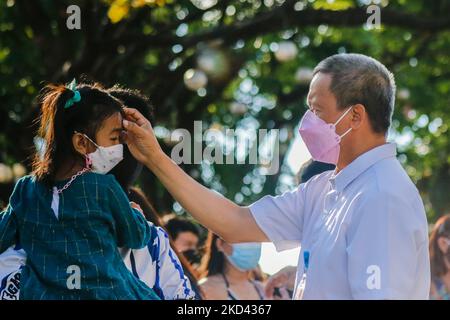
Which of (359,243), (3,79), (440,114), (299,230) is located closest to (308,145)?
(299,230)

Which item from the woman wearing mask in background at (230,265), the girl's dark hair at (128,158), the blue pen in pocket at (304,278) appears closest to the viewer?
the blue pen in pocket at (304,278)

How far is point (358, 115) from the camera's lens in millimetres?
4762

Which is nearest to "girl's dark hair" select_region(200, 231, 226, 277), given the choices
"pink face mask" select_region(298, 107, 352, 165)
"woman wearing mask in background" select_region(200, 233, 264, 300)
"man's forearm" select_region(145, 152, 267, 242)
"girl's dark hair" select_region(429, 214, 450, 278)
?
"woman wearing mask in background" select_region(200, 233, 264, 300)

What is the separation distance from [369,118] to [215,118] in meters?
10.7

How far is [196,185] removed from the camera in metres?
4.91

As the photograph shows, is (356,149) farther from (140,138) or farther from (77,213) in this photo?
(77,213)

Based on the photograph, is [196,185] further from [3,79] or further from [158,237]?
[3,79]

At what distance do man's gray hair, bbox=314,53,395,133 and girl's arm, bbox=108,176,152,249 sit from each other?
907 mm

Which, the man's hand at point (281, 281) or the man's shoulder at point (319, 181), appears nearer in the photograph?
the man's shoulder at point (319, 181)

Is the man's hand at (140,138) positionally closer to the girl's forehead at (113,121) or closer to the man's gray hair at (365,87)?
the girl's forehead at (113,121)

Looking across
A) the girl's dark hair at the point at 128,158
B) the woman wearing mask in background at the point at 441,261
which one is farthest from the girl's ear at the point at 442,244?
the girl's dark hair at the point at 128,158

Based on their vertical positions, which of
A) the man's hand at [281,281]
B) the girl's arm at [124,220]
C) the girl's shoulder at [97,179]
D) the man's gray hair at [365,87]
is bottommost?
the man's hand at [281,281]

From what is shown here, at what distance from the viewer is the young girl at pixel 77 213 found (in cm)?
466

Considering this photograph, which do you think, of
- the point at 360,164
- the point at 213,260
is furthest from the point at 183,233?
the point at 360,164
